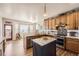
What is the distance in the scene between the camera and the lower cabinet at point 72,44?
2.37 meters

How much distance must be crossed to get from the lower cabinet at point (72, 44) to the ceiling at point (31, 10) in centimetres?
73

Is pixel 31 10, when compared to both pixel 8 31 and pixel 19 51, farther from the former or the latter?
pixel 19 51

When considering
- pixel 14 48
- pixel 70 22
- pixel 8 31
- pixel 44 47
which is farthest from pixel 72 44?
pixel 8 31

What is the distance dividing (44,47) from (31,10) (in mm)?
909

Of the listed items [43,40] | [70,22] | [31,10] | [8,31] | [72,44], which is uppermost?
[31,10]

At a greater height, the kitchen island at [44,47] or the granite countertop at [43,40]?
the granite countertop at [43,40]

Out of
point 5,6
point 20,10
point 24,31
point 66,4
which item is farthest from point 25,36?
point 66,4

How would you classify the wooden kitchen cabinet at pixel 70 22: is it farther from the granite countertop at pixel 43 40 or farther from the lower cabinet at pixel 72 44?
the granite countertop at pixel 43 40

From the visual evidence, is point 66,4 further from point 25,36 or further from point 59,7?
point 25,36

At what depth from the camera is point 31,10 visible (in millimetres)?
2387

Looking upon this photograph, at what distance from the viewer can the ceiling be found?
7.61 feet

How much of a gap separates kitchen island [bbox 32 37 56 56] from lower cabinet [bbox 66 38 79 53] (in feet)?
1.10

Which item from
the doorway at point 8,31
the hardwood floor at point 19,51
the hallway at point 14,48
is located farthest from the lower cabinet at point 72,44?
the doorway at point 8,31

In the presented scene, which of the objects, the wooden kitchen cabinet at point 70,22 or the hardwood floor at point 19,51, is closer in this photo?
the hardwood floor at point 19,51
